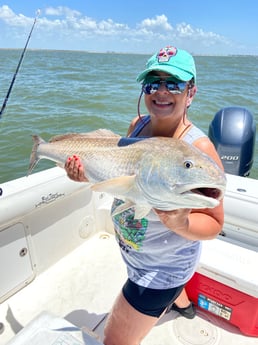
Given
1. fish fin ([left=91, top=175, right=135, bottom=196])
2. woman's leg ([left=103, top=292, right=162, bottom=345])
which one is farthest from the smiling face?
woman's leg ([left=103, top=292, right=162, bottom=345])

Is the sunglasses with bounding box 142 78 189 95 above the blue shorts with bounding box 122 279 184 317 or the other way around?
above

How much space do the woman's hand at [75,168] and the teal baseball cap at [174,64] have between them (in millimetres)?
616

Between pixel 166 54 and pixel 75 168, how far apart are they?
797 mm

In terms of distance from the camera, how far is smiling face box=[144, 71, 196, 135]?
5.25 feet

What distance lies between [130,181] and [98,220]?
2518mm

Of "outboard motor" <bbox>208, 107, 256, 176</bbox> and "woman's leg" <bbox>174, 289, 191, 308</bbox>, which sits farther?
"outboard motor" <bbox>208, 107, 256, 176</bbox>

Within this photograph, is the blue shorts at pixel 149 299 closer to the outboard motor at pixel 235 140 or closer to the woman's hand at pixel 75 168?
the woman's hand at pixel 75 168

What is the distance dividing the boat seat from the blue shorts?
0.29 meters

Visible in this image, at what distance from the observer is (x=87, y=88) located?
55.1ft

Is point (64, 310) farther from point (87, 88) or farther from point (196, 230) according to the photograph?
point (87, 88)

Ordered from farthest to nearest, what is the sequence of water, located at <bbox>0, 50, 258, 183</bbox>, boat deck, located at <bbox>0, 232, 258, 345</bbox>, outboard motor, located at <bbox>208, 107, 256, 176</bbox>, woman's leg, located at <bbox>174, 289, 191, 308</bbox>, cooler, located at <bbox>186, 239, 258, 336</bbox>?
1. water, located at <bbox>0, 50, 258, 183</bbox>
2. outboard motor, located at <bbox>208, 107, 256, 176</bbox>
3. woman's leg, located at <bbox>174, 289, 191, 308</bbox>
4. boat deck, located at <bbox>0, 232, 258, 345</bbox>
5. cooler, located at <bbox>186, 239, 258, 336</bbox>

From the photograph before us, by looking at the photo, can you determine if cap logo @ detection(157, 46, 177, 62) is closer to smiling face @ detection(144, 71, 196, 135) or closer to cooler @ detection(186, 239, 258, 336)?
smiling face @ detection(144, 71, 196, 135)

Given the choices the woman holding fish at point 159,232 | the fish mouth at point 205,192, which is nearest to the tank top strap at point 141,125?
the woman holding fish at point 159,232

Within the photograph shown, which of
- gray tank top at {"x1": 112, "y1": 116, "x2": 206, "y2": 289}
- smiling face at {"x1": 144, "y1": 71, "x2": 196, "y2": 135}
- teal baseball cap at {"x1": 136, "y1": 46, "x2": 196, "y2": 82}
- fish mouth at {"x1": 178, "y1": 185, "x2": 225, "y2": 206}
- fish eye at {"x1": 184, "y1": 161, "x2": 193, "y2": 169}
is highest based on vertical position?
teal baseball cap at {"x1": 136, "y1": 46, "x2": 196, "y2": 82}
